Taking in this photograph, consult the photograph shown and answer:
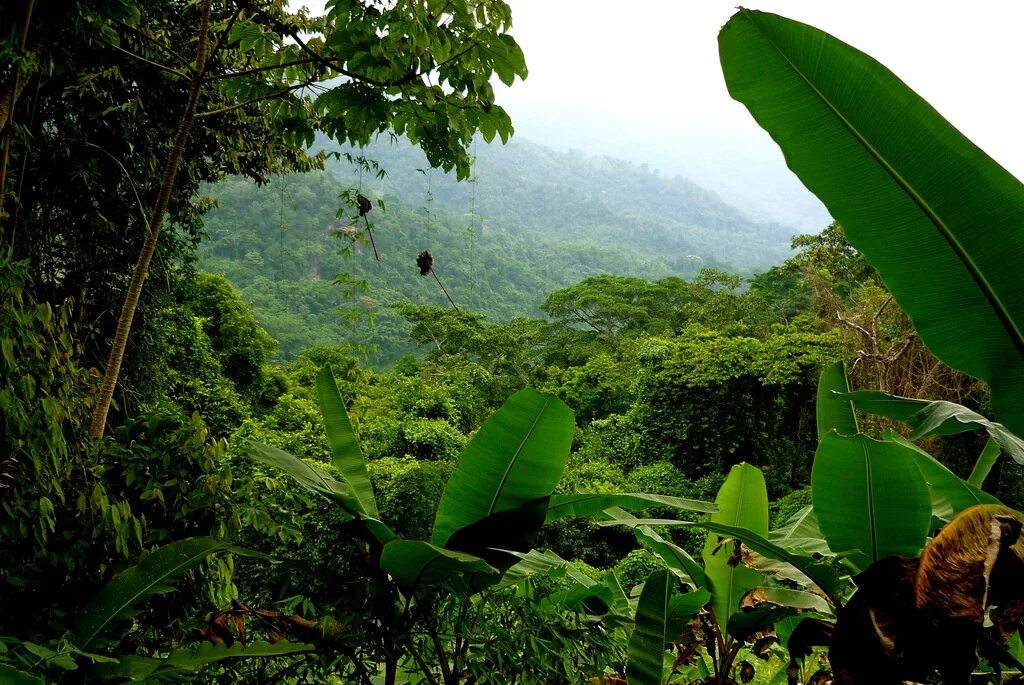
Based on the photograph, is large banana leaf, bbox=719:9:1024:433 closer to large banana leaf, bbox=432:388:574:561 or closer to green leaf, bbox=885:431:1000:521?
green leaf, bbox=885:431:1000:521

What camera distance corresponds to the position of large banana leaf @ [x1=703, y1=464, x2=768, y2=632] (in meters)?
1.21

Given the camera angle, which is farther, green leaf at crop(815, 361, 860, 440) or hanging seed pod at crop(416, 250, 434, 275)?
hanging seed pod at crop(416, 250, 434, 275)

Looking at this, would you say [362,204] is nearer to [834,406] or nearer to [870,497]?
[834,406]

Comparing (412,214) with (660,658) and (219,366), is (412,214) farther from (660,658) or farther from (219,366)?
(660,658)

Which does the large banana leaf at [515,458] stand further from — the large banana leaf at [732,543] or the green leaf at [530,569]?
the large banana leaf at [732,543]

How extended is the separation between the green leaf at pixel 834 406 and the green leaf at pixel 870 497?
37 cm

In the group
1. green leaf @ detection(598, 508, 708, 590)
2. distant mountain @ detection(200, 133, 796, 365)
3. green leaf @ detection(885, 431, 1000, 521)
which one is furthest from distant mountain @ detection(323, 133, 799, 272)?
green leaf @ detection(885, 431, 1000, 521)

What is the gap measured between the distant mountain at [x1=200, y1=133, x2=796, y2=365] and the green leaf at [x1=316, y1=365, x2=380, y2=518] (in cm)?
115

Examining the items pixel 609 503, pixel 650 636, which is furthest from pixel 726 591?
pixel 609 503

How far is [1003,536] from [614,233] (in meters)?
49.7

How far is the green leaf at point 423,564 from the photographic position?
2.97 feet

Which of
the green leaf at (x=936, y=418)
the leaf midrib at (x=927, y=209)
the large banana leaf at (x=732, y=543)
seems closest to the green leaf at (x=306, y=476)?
the large banana leaf at (x=732, y=543)

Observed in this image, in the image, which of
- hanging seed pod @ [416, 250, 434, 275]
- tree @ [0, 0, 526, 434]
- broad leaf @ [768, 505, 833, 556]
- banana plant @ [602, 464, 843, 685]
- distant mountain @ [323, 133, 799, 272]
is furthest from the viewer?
distant mountain @ [323, 133, 799, 272]

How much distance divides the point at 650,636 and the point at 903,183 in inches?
33.5
